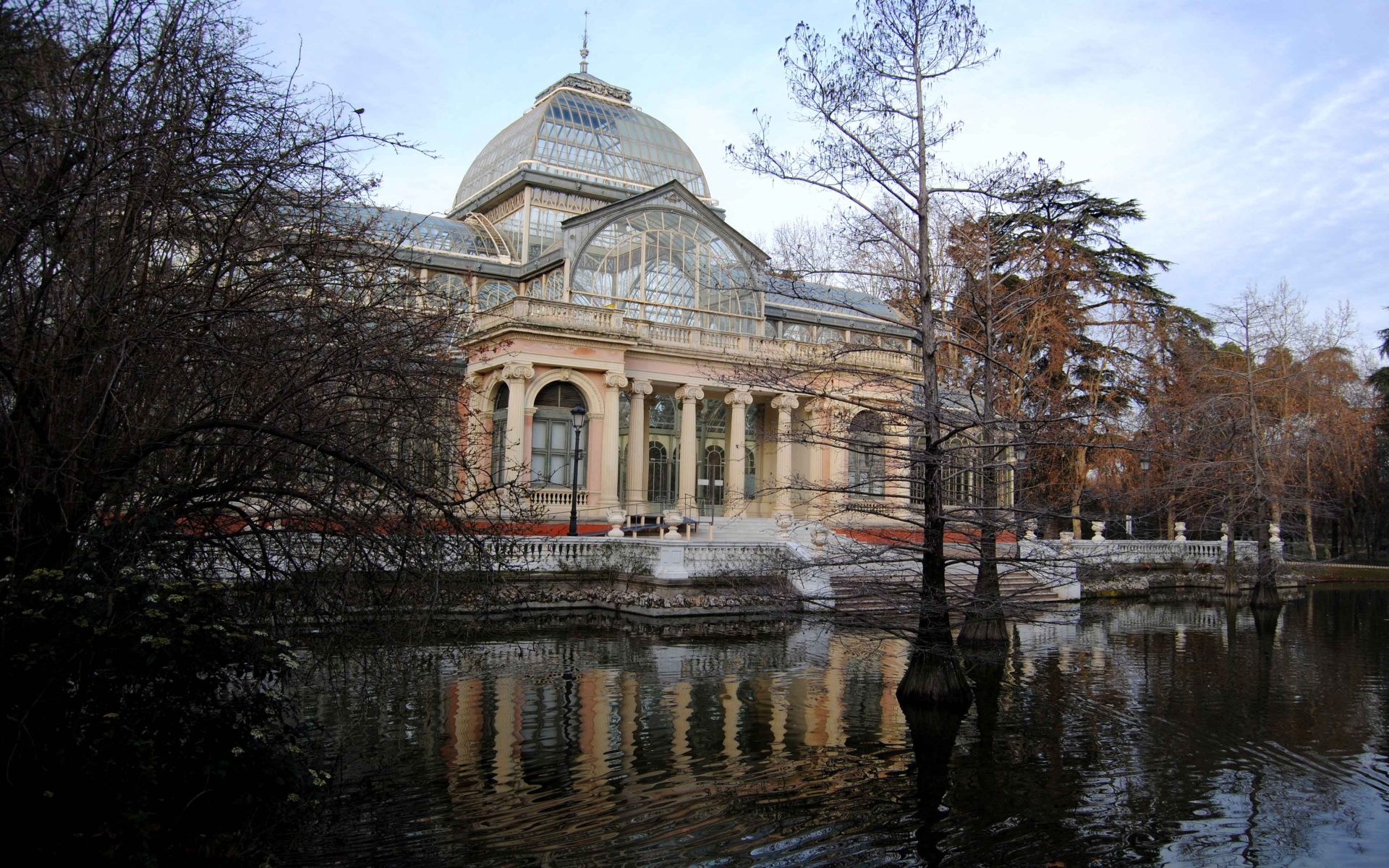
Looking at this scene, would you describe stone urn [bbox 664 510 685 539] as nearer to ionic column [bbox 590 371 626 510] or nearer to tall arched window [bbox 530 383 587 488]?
ionic column [bbox 590 371 626 510]

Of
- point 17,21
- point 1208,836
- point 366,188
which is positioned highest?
point 17,21

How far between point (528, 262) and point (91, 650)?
86.7 feet

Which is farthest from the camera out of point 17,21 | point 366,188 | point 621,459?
point 621,459

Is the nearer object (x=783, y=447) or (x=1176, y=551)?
(x=783, y=447)

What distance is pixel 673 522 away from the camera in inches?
984

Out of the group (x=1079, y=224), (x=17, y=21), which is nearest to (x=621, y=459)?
(x=1079, y=224)

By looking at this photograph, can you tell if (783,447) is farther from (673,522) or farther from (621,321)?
(673,522)

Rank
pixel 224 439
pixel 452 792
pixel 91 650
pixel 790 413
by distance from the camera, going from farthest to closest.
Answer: pixel 790 413 < pixel 452 792 < pixel 224 439 < pixel 91 650

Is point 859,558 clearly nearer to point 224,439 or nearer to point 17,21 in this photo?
point 224,439

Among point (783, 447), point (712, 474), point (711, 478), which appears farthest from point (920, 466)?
point (712, 474)

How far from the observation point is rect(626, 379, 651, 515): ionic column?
95.9 feet

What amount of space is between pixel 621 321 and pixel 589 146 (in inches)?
373

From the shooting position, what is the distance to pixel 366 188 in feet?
24.5

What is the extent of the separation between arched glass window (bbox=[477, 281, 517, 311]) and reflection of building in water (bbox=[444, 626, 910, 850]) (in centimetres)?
1659
